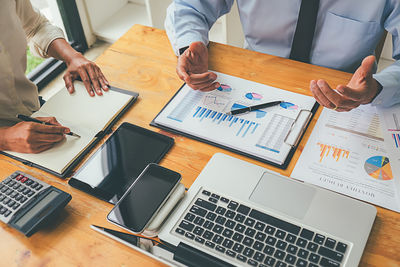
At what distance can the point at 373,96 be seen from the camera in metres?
0.94

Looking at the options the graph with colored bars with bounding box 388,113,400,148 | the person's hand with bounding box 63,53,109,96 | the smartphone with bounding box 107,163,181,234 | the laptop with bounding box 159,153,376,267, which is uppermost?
the person's hand with bounding box 63,53,109,96

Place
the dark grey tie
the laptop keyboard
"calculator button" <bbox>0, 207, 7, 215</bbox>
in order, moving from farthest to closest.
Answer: the dark grey tie → "calculator button" <bbox>0, 207, 7, 215</bbox> → the laptop keyboard

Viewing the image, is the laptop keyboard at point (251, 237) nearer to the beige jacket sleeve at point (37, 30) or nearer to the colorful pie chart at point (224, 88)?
the colorful pie chart at point (224, 88)

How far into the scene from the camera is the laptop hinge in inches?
26.5

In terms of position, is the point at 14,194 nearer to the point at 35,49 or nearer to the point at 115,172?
the point at 115,172

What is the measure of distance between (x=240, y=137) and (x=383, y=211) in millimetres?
352

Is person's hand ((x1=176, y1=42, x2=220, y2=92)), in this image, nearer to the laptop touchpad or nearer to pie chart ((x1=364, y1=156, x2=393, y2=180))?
the laptop touchpad

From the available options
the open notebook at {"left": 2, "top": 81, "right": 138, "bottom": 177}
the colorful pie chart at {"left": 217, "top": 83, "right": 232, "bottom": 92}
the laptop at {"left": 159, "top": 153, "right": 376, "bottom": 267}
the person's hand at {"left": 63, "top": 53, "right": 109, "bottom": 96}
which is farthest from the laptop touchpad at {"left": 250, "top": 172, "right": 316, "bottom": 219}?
the person's hand at {"left": 63, "top": 53, "right": 109, "bottom": 96}

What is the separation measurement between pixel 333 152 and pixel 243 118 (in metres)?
0.24

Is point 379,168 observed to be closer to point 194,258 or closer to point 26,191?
point 194,258

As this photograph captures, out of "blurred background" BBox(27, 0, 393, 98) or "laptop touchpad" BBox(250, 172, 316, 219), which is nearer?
"laptop touchpad" BBox(250, 172, 316, 219)

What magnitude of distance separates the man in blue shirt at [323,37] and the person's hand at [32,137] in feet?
1.24

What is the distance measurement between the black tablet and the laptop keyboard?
181 millimetres

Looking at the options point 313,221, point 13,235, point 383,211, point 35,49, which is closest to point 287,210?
point 313,221
